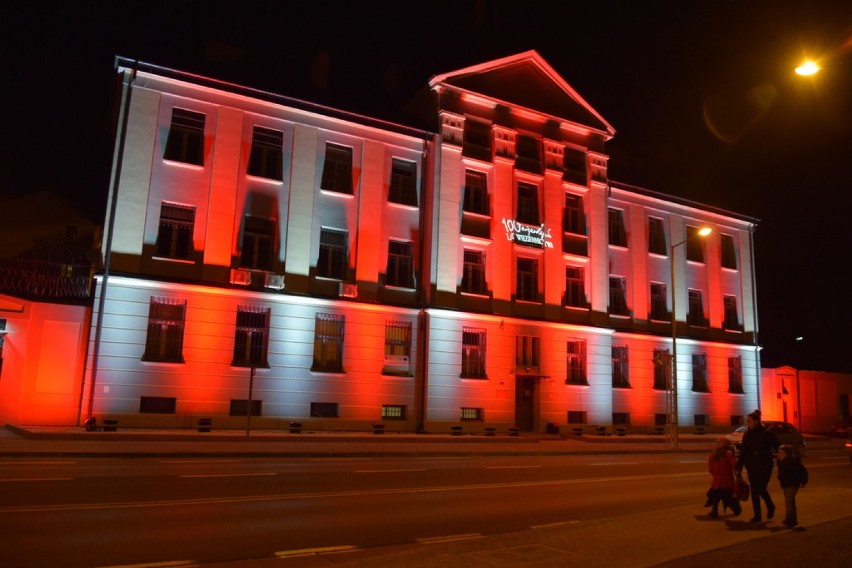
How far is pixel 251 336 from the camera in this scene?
82.3ft

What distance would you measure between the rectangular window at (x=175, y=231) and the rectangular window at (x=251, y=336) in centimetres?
302

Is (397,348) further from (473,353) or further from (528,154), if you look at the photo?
(528,154)

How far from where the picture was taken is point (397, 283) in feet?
93.4

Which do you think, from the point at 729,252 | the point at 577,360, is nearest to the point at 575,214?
the point at 577,360

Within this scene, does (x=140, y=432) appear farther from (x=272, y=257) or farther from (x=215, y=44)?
(x=215, y=44)

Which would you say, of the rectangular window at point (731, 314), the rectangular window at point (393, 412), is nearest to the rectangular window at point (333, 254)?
the rectangular window at point (393, 412)

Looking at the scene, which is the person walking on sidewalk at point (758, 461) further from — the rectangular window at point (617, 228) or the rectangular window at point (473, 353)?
the rectangular window at point (617, 228)

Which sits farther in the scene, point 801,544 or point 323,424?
point 323,424

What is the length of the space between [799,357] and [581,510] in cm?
5328

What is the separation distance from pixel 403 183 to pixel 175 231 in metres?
9.99

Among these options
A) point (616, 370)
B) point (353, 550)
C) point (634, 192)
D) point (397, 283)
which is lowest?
point (353, 550)

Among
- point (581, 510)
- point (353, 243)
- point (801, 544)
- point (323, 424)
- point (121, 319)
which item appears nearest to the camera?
point (801, 544)

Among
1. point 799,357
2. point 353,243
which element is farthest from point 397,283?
point 799,357

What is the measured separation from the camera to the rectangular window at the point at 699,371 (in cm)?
3750
